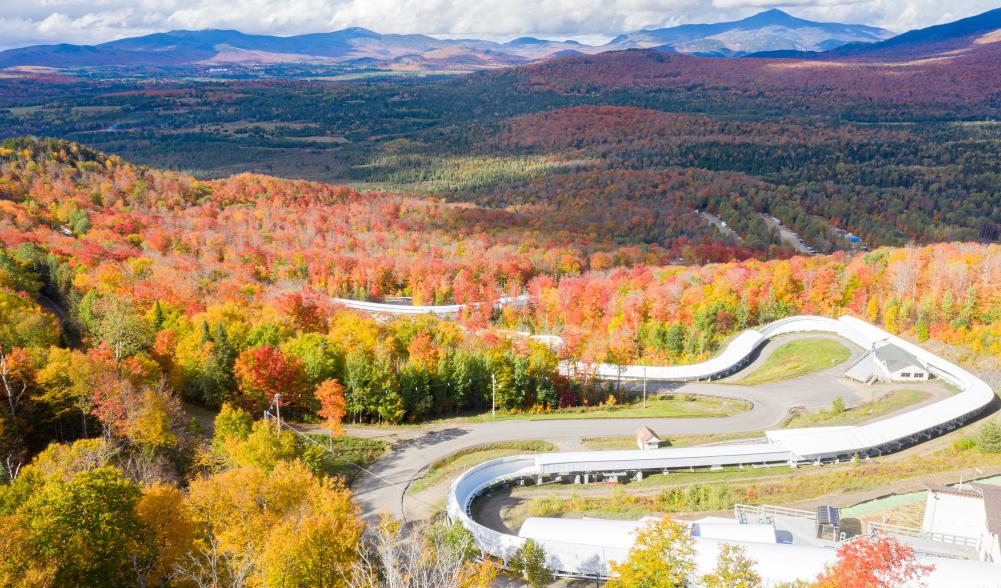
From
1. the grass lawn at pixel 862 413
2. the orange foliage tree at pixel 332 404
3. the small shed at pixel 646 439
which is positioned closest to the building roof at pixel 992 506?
the grass lawn at pixel 862 413

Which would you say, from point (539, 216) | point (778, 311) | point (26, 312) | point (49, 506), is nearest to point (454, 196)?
point (539, 216)

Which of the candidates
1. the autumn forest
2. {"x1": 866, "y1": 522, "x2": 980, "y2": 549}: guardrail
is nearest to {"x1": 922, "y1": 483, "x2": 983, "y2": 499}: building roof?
{"x1": 866, "y1": 522, "x2": 980, "y2": 549}: guardrail

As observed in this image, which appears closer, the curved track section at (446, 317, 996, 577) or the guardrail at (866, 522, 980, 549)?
the guardrail at (866, 522, 980, 549)

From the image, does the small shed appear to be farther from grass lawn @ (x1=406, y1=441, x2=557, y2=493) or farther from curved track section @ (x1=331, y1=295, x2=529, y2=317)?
curved track section @ (x1=331, y1=295, x2=529, y2=317)

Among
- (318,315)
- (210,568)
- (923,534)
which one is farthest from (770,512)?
(318,315)

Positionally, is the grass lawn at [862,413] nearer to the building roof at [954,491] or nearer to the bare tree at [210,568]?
the building roof at [954,491]

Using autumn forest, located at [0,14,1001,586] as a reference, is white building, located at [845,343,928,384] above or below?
below

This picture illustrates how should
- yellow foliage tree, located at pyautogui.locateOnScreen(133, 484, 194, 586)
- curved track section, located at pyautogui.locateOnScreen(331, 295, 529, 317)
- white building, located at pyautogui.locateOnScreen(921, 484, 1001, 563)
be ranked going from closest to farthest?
1. yellow foliage tree, located at pyautogui.locateOnScreen(133, 484, 194, 586)
2. white building, located at pyautogui.locateOnScreen(921, 484, 1001, 563)
3. curved track section, located at pyautogui.locateOnScreen(331, 295, 529, 317)

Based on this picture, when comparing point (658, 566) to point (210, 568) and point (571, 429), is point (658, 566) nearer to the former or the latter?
point (210, 568)
